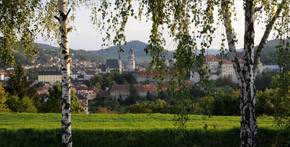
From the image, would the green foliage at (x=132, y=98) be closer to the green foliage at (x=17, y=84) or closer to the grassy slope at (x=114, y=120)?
the green foliage at (x=17, y=84)

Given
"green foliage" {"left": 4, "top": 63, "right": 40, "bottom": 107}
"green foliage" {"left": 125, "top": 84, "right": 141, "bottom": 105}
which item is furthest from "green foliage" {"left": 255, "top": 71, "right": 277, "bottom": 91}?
"green foliage" {"left": 4, "top": 63, "right": 40, "bottom": 107}

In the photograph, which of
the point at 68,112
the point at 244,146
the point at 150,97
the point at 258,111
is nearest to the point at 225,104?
the point at 258,111

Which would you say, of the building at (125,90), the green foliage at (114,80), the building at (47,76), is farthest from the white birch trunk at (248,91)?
the building at (47,76)

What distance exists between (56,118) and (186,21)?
8252mm

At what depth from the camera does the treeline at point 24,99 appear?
17.6 m

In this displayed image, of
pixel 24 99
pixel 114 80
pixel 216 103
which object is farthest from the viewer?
pixel 114 80

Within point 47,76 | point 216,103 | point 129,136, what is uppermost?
point 47,76

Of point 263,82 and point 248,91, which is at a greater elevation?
point 248,91

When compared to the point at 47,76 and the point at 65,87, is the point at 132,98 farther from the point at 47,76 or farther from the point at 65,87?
the point at 47,76

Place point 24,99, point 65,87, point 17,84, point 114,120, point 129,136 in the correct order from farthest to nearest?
point 17,84 → point 24,99 → point 114,120 → point 129,136 → point 65,87

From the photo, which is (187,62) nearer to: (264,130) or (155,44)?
(155,44)

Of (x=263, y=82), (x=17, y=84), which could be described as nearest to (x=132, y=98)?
(x=263, y=82)

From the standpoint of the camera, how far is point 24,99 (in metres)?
22.2

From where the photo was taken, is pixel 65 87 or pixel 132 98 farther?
pixel 132 98
